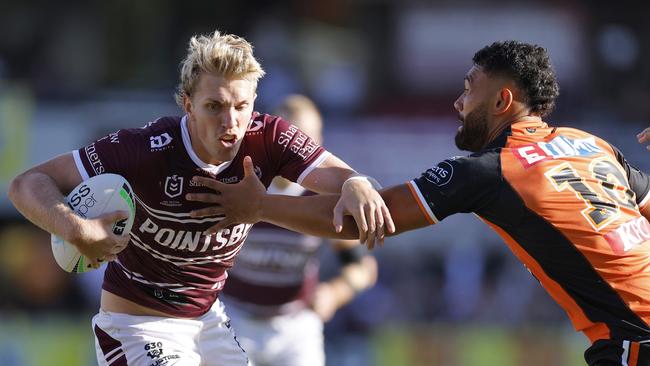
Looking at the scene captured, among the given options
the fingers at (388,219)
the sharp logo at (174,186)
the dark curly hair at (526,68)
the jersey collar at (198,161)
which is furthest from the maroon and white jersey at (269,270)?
the fingers at (388,219)

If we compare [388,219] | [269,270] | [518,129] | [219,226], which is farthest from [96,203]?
[269,270]

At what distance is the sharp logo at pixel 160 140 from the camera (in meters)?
5.09

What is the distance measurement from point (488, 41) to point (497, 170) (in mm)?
10593

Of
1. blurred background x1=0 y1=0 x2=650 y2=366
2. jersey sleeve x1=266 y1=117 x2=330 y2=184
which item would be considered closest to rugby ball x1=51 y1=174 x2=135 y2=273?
jersey sleeve x1=266 y1=117 x2=330 y2=184

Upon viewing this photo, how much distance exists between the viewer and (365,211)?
15.6ft

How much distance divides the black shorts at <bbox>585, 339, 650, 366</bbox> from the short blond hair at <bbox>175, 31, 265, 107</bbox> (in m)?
2.12

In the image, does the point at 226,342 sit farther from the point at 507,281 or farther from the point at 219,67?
the point at 507,281

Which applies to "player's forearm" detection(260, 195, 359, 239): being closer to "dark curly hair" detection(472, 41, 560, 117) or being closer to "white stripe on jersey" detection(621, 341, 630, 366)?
"dark curly hair" detection(472, 41, 560, 117)

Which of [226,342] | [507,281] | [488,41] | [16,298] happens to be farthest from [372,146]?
[226,342]

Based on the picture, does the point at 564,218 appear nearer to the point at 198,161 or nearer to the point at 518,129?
the point at 518,129

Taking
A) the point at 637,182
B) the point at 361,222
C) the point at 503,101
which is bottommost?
the point at 361,222

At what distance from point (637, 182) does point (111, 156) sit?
104 inches

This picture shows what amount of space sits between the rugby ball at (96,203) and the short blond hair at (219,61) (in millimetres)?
672

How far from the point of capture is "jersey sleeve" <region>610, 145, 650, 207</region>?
5.25m
